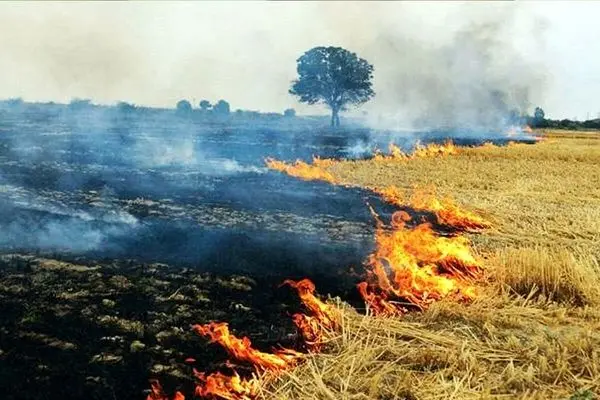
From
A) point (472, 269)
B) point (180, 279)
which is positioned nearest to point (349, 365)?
point (180, 279)

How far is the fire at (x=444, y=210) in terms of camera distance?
12156 millimetres

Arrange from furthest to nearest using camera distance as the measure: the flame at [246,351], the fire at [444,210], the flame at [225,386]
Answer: the fire at [444,210] → the flame at [246,351] → the flame at [225,386]

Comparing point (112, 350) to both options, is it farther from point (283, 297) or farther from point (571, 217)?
point (571, 217)

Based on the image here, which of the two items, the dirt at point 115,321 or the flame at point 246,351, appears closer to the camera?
the dirt at point 115,321

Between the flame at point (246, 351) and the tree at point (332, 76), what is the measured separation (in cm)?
5411

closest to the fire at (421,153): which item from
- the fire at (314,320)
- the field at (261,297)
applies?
the field at (261,297)

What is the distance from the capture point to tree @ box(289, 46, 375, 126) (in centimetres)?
5797

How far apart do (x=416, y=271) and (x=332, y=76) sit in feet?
173

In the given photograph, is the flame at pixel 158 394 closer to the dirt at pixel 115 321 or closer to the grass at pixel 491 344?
the dirt at pixel 115 321

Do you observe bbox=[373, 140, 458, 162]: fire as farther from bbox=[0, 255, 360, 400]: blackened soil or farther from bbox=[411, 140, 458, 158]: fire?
bbox=[0, 255, 360, 400]: blackened soil

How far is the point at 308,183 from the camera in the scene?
1862cm

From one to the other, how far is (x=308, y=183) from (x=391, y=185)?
3191 millimetres

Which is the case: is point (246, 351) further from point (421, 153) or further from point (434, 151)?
point (434, 151)

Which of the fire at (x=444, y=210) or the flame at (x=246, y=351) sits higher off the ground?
the fire at (x=444, y=210)
